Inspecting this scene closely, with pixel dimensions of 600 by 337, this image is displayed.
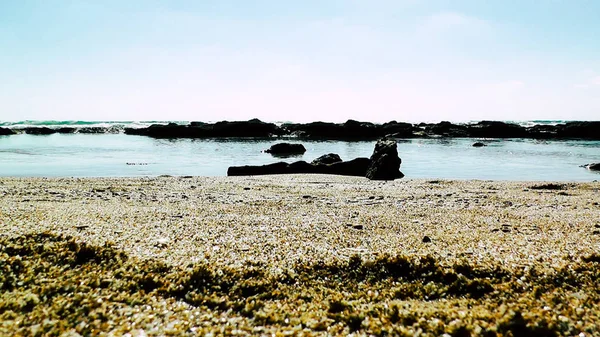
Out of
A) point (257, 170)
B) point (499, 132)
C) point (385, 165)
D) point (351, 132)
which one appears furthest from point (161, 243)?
point (499, 132)

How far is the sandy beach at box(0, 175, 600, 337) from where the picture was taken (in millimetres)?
3701

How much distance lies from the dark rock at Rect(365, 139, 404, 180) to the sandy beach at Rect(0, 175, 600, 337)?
955 cm

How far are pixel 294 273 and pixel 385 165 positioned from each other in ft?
45.8

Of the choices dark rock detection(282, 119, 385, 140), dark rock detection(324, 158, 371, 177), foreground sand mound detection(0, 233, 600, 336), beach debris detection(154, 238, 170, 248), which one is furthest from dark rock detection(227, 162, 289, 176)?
dark rock detection(282, 119, 385, 140)

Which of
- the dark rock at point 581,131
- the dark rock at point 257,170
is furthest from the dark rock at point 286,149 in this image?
the dark rock at point 581,131

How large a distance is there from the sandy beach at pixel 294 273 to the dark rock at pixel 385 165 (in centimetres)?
955

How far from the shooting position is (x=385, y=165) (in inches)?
711

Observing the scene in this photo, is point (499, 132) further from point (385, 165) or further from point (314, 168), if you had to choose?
point (314, 168)

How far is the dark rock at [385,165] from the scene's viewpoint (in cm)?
1772

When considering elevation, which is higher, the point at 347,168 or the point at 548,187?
the point at 347,168

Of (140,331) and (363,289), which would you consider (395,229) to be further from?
(140,331)

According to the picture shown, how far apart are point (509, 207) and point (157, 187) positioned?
1059 centimetres

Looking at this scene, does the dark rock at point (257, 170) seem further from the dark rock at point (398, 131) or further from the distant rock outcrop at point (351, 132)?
the dark rock at point (398, 131)

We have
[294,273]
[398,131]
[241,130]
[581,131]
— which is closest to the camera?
[294,273]
